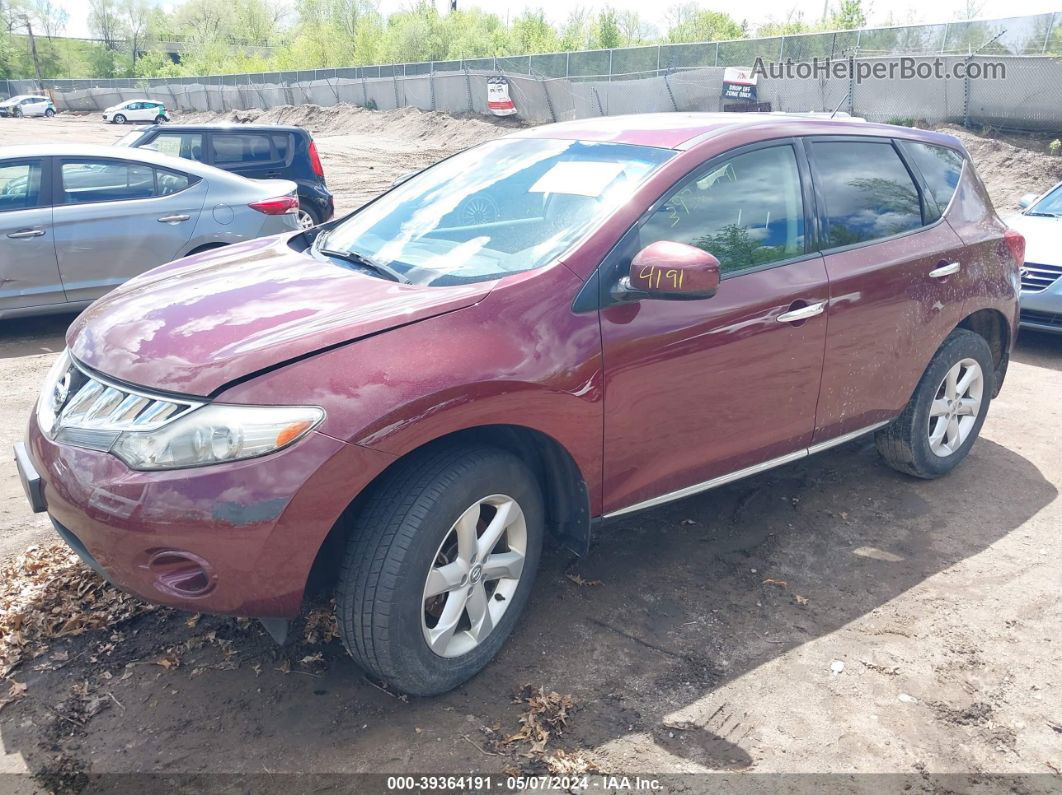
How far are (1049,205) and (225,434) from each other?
858 centimetres

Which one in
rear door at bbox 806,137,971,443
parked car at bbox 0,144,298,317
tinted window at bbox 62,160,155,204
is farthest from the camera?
tinted window at bbox 62,160,155,204

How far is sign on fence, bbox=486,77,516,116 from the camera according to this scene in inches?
1260

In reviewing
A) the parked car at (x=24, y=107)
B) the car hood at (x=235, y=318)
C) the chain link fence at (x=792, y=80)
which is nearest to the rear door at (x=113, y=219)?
the car hood at (x=235, y=318)

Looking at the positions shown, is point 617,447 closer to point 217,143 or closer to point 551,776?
point 551,776

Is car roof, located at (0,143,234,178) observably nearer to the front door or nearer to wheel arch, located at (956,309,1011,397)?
the front door

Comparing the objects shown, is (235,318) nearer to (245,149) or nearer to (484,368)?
(484,368)

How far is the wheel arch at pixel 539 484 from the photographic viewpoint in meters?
2.67

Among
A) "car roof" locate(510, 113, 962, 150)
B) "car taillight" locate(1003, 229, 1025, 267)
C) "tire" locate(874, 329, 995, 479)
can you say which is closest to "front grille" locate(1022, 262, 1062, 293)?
"car taillight" locate(1003, 229, 1025, 267)

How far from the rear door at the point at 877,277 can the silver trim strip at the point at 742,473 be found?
0.15ft

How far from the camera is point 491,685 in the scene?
2.94 meters

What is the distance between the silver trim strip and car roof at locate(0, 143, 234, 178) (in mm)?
5573

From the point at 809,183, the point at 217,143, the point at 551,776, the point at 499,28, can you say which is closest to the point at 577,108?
the point at 217,143

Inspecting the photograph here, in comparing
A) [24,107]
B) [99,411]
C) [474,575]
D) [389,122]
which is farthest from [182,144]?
[24,107]

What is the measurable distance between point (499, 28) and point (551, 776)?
213 ft
